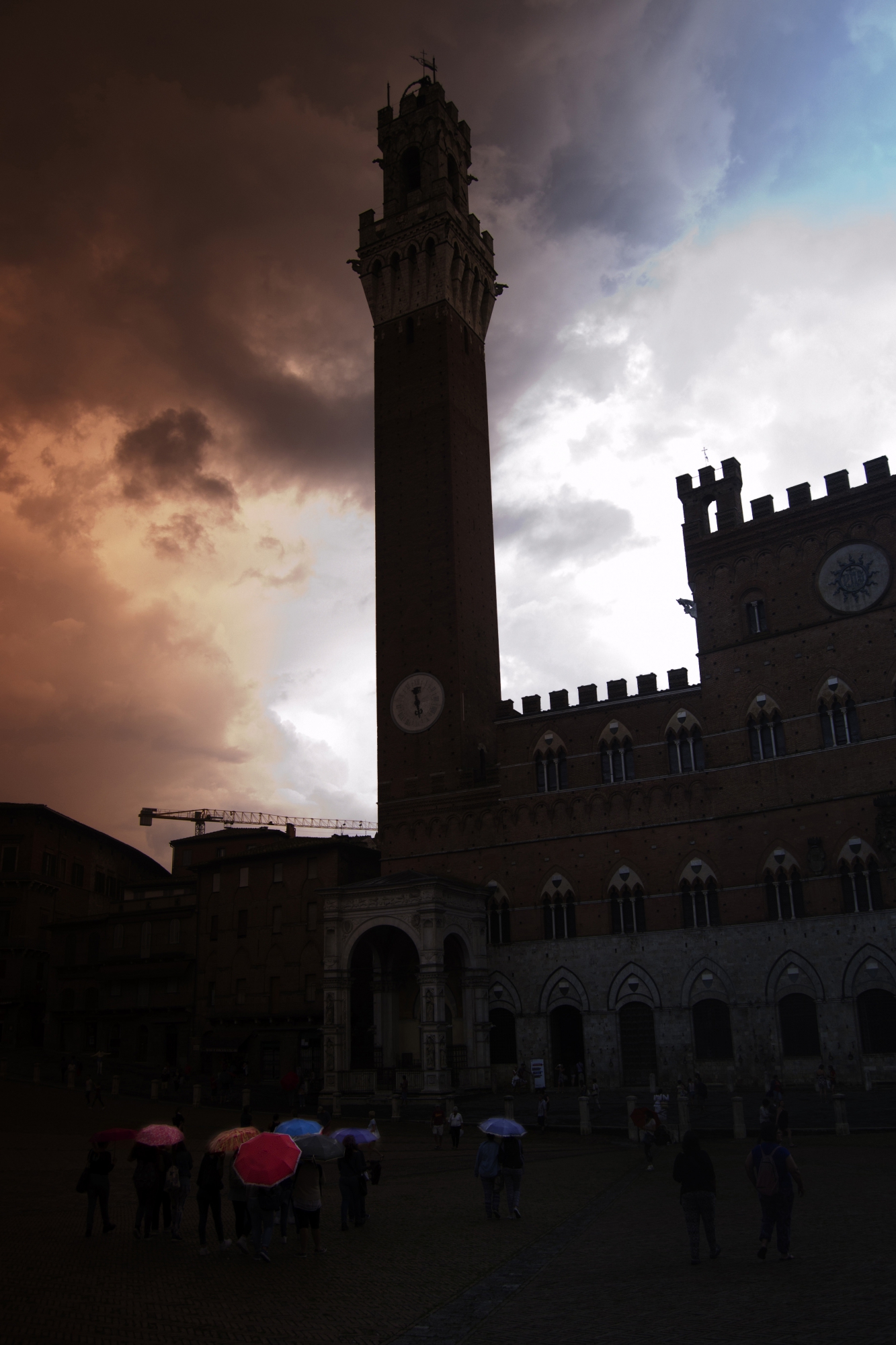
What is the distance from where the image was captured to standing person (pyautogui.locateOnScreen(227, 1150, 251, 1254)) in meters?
13.6

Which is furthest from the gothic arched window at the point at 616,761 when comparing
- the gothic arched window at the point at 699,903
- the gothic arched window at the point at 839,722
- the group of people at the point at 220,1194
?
the group of people at the point at 220,1194

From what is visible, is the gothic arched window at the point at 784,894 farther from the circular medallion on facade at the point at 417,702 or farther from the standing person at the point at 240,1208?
the standing person at the point at 240,1208

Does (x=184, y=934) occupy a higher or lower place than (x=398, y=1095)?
higher

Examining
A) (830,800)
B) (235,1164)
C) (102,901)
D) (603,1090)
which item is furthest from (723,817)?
(102,901)

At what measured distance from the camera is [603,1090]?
38.5m

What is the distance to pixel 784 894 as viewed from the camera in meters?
37.3

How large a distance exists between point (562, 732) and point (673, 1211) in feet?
92.1

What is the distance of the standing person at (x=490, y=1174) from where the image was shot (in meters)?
15.6

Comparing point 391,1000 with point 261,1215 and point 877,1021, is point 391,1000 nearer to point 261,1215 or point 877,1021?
point 877,1021

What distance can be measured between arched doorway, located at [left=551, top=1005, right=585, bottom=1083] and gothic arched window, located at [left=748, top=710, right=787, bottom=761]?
12463 mm

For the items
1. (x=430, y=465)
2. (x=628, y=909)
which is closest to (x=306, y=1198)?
(x=628, y=909)

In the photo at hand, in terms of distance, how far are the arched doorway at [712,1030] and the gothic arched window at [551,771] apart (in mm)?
10316

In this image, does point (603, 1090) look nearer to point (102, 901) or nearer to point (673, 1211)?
point (673, 1211)

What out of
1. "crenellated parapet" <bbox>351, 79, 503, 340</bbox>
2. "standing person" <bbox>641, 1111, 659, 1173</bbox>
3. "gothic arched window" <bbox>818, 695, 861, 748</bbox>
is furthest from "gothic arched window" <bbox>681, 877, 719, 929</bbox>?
"crenellated parapet" <bbox>351, 79, 503, 340</bbox>
